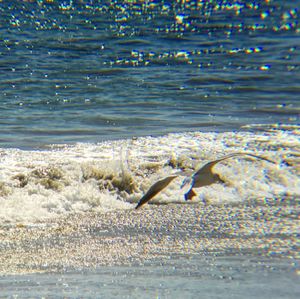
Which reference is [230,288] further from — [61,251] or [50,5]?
[50,5]

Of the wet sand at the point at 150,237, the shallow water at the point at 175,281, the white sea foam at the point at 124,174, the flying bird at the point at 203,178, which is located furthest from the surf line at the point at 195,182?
the white sea foam at the point at 124,174

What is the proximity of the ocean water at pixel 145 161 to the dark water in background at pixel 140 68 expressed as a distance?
2.4 inches

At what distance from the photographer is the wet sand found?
4.79 meters

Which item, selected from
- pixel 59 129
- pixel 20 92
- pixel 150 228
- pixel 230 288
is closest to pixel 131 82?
pixel 20 92

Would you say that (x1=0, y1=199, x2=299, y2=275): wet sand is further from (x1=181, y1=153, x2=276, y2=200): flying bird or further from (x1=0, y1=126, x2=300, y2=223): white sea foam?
(x1=181, y1=153, x2=276, y2=200): flying bird

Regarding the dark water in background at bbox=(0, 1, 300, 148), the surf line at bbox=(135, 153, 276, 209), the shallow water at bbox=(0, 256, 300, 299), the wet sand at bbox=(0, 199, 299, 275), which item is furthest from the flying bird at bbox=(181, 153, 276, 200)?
the dark water in background at bbox=(0, 1, 300, 148)

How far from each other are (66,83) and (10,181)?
31.3 ft

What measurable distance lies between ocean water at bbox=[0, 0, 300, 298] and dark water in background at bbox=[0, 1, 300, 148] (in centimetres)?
6

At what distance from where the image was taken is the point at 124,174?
7672 millimetres

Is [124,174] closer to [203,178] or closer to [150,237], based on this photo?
[150,237]

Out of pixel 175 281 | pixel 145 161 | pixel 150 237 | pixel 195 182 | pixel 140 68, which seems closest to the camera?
pixel 195 182

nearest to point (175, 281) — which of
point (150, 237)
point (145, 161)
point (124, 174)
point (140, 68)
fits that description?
point (150, 237)

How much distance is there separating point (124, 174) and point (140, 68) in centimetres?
1098

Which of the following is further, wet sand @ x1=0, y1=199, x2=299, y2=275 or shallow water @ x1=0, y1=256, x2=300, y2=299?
wet sand @ x1=0, y1=199, x2=299, y2=275
